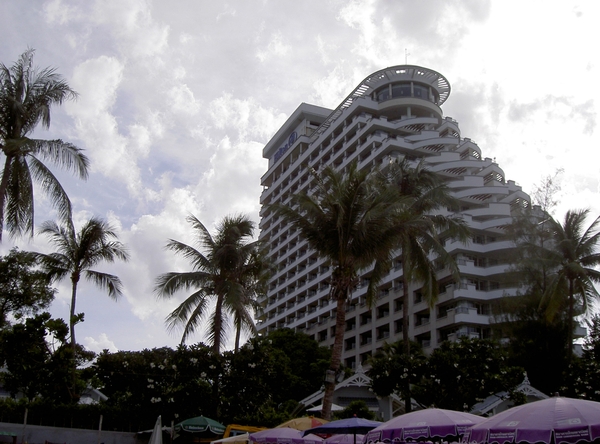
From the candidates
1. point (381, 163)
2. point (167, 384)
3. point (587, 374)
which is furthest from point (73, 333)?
point (381, 163)

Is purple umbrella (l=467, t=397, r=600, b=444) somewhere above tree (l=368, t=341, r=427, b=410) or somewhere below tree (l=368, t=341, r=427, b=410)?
below

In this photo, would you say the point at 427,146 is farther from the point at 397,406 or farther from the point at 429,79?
the point at 397,406

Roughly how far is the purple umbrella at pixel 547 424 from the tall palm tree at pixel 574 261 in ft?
79.7

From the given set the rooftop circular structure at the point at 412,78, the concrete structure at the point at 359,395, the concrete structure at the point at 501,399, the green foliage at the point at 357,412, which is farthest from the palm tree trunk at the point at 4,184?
the rooftop circular structure at the point at 412,78

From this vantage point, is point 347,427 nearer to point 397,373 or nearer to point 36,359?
point 397,373

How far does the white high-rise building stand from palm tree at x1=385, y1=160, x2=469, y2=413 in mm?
16270

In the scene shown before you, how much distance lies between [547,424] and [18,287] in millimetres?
21628

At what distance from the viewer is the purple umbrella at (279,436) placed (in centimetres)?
1594

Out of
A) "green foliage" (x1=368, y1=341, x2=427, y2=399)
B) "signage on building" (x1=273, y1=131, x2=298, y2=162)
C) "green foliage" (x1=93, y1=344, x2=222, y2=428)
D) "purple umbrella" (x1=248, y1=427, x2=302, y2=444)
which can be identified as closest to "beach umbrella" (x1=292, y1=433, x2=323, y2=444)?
"purple umbrella" (x1=248, y1=427, x2=302, y2=444)

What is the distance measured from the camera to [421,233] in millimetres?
28719

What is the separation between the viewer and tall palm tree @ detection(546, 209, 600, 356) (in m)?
32.0

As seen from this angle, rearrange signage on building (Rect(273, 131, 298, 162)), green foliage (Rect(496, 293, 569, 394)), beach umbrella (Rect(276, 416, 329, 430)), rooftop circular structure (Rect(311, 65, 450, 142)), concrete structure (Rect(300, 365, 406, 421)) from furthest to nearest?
signage on building (Rect(273, 131, 298, 162))
rooftop circular structure (Rect(311, 65, 450, 142))
green foliage (Rect(496, 293, 569, 394))
concrete structure (Rect(300, 365, 406, 421))
beach umbrella (Rect(276, 416, 329, 430))

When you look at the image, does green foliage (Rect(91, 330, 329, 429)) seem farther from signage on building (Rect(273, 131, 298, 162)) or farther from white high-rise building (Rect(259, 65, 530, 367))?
signage on building (Rect(273, 131, 298, 162))

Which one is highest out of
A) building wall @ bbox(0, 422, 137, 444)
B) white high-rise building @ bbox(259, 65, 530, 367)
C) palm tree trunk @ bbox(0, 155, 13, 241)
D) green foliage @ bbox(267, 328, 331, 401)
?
white high-rise building @ bbox(259, 65, 530, 367)
